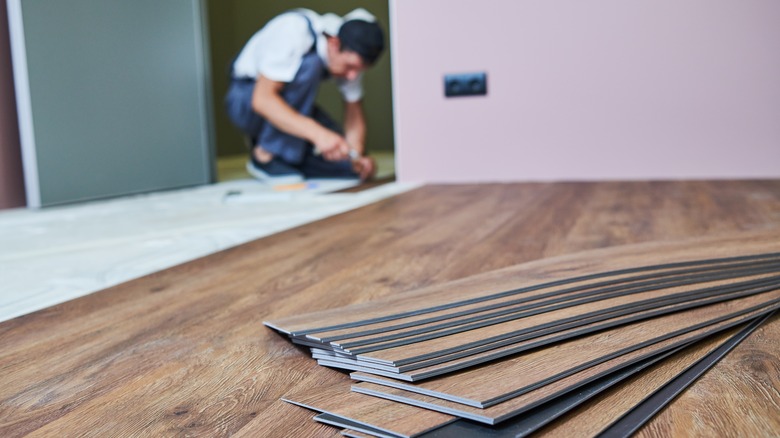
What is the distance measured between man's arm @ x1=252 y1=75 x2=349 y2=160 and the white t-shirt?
0.24 feet

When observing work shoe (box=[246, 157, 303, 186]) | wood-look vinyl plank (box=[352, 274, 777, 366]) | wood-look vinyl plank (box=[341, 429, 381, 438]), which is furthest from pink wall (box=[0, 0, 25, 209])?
wood-look vinyl plank (box=[341, 429, 381, 438])

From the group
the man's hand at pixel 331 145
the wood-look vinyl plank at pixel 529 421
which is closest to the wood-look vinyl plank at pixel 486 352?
the wood-look vinyl plank at pixel 529 421

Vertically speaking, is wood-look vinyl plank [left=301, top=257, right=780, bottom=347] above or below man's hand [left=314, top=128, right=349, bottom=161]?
below

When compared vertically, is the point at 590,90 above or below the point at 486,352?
above

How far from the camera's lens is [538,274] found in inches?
51.3

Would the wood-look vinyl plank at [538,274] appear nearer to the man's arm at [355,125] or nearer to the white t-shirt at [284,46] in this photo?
the white t-shirt at [284,46]

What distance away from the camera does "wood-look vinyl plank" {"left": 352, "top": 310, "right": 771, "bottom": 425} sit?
73cm

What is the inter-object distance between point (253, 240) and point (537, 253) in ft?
2.58

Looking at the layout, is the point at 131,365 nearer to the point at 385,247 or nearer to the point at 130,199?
the point at 385,247

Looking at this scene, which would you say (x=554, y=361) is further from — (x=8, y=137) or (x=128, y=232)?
(x=8, y=137)

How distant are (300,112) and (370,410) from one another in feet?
10.8

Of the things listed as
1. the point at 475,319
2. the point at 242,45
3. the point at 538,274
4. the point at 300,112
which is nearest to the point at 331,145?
the point at 300,112

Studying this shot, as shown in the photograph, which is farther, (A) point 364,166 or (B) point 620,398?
(A) point 364,166

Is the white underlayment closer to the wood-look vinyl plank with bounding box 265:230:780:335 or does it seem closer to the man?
the man
